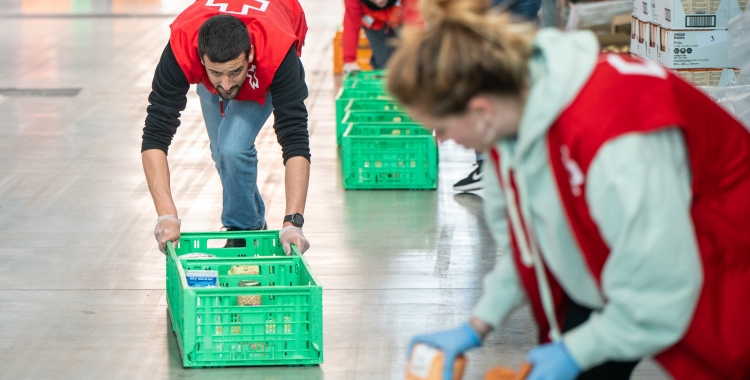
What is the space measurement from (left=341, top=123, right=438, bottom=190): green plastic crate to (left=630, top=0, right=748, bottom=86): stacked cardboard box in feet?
5.14

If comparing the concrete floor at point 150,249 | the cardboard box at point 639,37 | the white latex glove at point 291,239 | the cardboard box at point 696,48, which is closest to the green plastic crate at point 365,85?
the concrete floor at point 150,249

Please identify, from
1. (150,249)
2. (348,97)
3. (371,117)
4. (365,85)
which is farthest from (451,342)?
(365,85)

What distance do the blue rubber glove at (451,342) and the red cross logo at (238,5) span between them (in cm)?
261

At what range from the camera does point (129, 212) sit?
19.2 feet

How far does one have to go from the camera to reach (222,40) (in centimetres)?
392

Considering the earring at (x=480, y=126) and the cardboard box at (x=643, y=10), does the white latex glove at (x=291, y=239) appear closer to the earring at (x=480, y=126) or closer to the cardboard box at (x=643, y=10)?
the earring at (x=480, y=126)

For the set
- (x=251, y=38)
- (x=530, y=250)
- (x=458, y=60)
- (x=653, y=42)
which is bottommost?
(x=653, y=42)

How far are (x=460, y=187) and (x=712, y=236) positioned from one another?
4602 millimetres

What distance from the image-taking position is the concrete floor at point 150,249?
3.88 metres

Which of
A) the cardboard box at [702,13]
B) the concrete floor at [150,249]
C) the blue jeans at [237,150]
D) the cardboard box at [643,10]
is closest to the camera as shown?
the concrete floor at [150,249]

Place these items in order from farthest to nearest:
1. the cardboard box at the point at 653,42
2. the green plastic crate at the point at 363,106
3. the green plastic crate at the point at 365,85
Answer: the green plastic crate at the point at 365,85
the green plastic crate at the point at 363,106
the cardboard box at the point at 653,42

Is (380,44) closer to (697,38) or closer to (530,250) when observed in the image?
(697,38)

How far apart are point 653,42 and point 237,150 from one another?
2.90 meters

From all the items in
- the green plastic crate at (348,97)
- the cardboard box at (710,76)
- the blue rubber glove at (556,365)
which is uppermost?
the blue rubber glove at (556,365)
